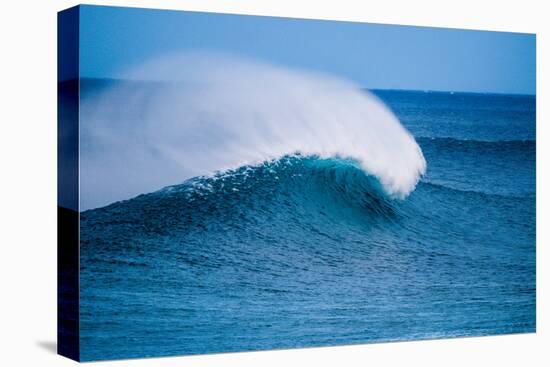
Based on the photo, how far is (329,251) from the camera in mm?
10250

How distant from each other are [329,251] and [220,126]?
1.41 meters

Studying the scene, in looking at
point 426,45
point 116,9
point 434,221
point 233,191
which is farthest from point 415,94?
point 116,9

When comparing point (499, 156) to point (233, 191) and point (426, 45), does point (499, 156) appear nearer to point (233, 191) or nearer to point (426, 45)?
point (426, 45)

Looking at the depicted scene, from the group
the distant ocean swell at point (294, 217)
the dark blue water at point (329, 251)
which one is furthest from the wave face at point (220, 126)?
the dark blue water at point (329, 251)

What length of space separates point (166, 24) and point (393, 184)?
2.47m

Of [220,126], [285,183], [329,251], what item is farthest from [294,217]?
[220,126]

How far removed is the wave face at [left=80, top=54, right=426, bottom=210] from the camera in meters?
9.41

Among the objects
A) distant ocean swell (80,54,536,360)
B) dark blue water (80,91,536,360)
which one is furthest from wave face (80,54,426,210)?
dark blue water (80,91,536,360)

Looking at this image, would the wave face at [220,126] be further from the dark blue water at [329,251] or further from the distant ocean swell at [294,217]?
the dark blue water at [329,251]

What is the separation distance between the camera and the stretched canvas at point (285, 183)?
9.43m

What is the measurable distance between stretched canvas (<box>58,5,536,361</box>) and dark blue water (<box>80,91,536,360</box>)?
1 cm

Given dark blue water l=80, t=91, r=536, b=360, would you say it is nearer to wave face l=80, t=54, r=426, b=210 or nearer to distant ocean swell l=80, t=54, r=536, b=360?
distant ocean swell l=80, t=54, r=536, b=360

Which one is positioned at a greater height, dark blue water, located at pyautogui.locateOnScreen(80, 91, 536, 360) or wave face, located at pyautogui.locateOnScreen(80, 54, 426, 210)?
wave face, located at pyautogui.locateOnScreen(80, 54, 426, 210)

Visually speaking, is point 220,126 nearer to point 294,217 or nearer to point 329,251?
point 294,217
